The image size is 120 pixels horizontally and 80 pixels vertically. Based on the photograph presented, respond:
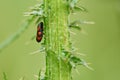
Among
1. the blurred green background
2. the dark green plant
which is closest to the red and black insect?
the dark green plant

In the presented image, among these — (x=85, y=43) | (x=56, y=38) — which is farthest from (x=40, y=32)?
(x=85, y=43)

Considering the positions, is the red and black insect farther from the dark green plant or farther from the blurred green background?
the blurred green background

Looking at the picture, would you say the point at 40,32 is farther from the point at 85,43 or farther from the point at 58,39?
the point at 85,43

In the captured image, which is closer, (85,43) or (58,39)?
(58,39)

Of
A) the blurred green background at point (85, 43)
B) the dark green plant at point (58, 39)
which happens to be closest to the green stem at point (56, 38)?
the dark green plant at point (58, 39)

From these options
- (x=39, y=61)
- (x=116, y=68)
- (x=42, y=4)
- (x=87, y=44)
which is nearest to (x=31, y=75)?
(x=39, y=61)

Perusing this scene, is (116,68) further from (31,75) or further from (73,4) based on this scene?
(73,4)
